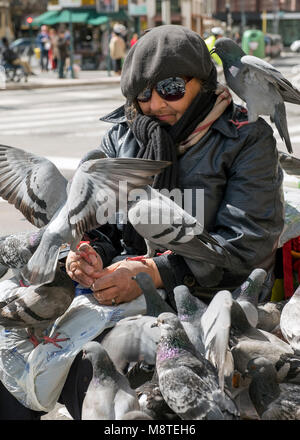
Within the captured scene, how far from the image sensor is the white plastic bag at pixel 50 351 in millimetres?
2496

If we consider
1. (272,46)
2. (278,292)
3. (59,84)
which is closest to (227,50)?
(278,292)

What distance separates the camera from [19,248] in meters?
2.56

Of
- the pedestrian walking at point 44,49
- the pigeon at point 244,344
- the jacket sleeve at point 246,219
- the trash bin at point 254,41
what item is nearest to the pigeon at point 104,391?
the pigeon at point 244,344

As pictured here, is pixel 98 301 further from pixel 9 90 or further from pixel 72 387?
pixel 9 90

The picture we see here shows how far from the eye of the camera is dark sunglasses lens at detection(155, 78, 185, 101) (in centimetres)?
278

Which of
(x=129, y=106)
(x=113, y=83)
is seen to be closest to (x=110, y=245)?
(x=129, y=106)

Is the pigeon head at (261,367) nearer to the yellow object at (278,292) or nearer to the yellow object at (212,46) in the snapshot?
the yellow object at (278,292)

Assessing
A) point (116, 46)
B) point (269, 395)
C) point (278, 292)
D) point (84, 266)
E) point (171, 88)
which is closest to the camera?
point (269, 395)

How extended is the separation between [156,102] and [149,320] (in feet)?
2.90

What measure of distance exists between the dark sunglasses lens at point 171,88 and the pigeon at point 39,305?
0.80m

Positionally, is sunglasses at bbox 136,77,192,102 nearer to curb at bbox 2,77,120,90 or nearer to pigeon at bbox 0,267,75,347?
pigeon at bbox 0,267,75,347

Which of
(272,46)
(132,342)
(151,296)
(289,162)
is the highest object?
(289,162)

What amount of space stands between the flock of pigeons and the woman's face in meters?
0.42
